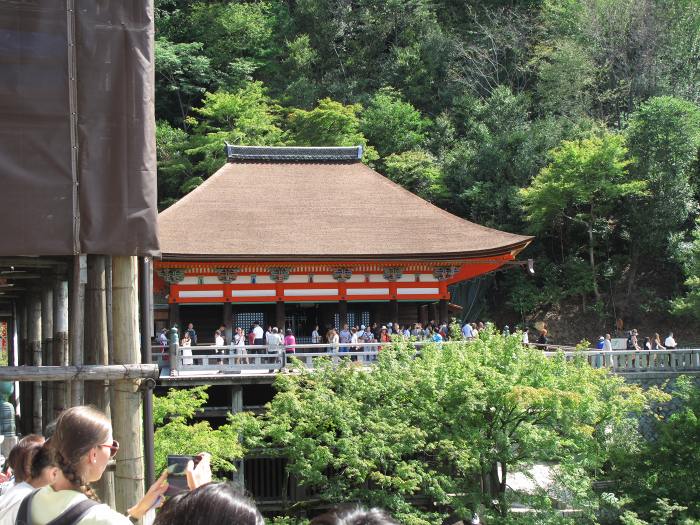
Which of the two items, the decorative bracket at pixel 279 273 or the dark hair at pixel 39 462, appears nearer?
the dark hair at pixel 39 462

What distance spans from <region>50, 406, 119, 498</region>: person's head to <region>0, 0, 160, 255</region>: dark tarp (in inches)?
210

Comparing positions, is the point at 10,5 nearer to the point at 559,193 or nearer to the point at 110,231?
the point at 110,231

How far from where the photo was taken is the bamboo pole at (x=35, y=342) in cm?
1516

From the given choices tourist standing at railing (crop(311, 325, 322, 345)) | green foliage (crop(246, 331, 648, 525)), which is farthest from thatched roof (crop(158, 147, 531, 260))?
green foliage (crop(246, 331, 648, 525))

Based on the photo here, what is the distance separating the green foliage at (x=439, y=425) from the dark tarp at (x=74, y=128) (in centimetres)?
680

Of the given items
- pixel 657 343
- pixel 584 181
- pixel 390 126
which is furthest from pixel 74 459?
pixel 390 126

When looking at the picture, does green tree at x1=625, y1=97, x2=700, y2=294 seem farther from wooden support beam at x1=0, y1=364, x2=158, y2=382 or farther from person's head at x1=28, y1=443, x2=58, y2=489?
person's head at x1=28, y1=443, x2=58, y2=489

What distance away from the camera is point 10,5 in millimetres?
8406

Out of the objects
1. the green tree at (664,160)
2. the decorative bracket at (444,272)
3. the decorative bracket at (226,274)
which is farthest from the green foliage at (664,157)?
the decorative bracket at (226,274)

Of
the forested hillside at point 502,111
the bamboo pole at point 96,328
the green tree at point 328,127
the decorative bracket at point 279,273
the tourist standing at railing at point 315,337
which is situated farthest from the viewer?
the green tree at point 328,127

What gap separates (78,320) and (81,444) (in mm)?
5340

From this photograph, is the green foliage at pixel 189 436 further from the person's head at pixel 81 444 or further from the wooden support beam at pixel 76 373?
the person's head at pixel 81 444

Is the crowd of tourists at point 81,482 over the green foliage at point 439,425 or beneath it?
over

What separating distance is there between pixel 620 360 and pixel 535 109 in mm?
21405
